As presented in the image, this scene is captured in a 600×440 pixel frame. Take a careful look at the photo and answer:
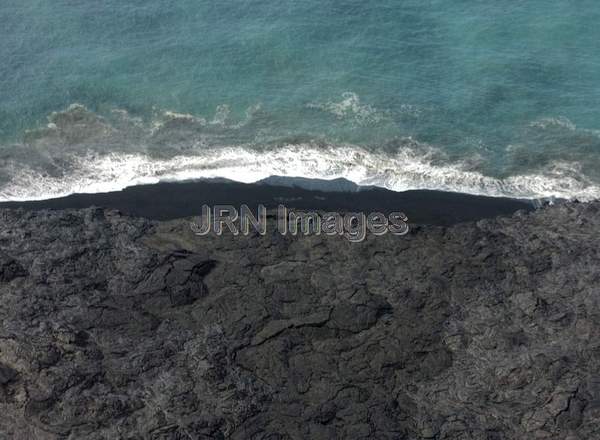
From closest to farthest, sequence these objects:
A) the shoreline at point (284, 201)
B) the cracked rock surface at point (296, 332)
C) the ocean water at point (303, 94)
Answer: the cracked rock surface at point (296, 332), the shoreline at point (284, 201), the ocean water at point (303, 94)

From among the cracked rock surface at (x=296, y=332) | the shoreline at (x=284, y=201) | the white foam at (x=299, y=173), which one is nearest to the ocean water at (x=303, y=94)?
the white foam at (x=299, y=173)

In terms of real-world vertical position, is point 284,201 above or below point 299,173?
below

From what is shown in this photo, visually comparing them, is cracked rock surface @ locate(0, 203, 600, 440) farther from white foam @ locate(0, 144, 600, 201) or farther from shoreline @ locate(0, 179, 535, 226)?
white foam @ locate(0, 144, 600, 201)

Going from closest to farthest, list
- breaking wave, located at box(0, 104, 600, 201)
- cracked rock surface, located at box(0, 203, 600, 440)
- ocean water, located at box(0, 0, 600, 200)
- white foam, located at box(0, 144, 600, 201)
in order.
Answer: cracked rock surface, located at box(0, 203, 600, 440)
white foam, located at box(0, 144, 600, 201)
breaking wave, located at box(0, 104, 600, 201)
ocean water, located at box(0, 0, 600, 200)

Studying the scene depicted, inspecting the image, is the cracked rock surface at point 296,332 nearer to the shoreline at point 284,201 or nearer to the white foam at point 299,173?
the shoreline at point 284,201

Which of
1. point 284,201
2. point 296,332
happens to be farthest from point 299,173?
→ point 296,332

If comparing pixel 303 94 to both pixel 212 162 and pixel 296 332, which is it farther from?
pixel 296 332

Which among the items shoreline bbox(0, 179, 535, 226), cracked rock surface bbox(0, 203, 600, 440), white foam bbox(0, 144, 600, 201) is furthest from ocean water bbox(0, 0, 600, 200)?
cracked rock surface bbox(0, 203, 600, 440)
